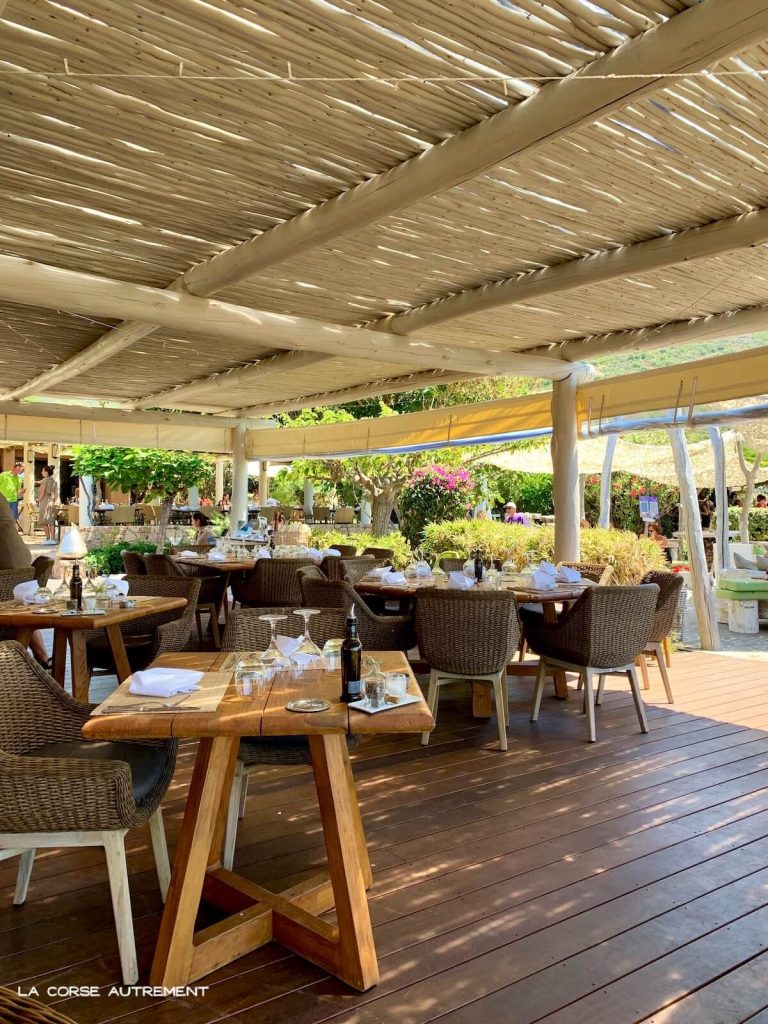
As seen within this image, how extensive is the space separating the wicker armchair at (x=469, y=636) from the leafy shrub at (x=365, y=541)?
19.5 ft

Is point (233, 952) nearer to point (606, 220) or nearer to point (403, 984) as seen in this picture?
point (403, 984)

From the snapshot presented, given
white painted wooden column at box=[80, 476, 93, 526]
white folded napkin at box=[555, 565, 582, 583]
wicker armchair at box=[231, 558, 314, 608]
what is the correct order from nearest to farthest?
white folded napkin at box=[555, 565, 582, 583] < wicker armchair at box=[231, 558, 314, 608] < white painted wooden column at box=[80, 476, 93, 526]

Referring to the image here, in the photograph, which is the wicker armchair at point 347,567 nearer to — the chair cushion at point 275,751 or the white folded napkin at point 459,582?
the white folded napkin at point 459,582

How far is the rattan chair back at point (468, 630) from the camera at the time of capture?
436cm

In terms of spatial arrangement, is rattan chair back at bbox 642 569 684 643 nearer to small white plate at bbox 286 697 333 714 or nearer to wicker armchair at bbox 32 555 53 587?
small white plate at bbox 286 697 333 714

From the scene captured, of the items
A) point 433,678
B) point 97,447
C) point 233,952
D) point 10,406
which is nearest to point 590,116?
point 433,678

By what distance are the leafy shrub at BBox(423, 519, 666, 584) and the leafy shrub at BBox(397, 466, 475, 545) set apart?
2.11 meters

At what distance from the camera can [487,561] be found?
6754 millimetres

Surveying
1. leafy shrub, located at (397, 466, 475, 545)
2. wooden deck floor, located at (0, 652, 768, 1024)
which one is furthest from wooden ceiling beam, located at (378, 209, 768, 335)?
leafy shrub, located at (397, 466, 475, 545)

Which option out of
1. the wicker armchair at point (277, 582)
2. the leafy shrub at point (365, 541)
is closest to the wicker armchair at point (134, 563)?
the wicker armchair at point (277, 582)

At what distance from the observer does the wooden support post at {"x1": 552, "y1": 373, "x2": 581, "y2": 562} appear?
768 cm

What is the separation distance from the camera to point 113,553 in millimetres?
11680

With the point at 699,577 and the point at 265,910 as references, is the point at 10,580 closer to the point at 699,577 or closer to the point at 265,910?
the point at 265,910

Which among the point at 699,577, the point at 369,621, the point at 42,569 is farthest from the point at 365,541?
the point at 369,621
